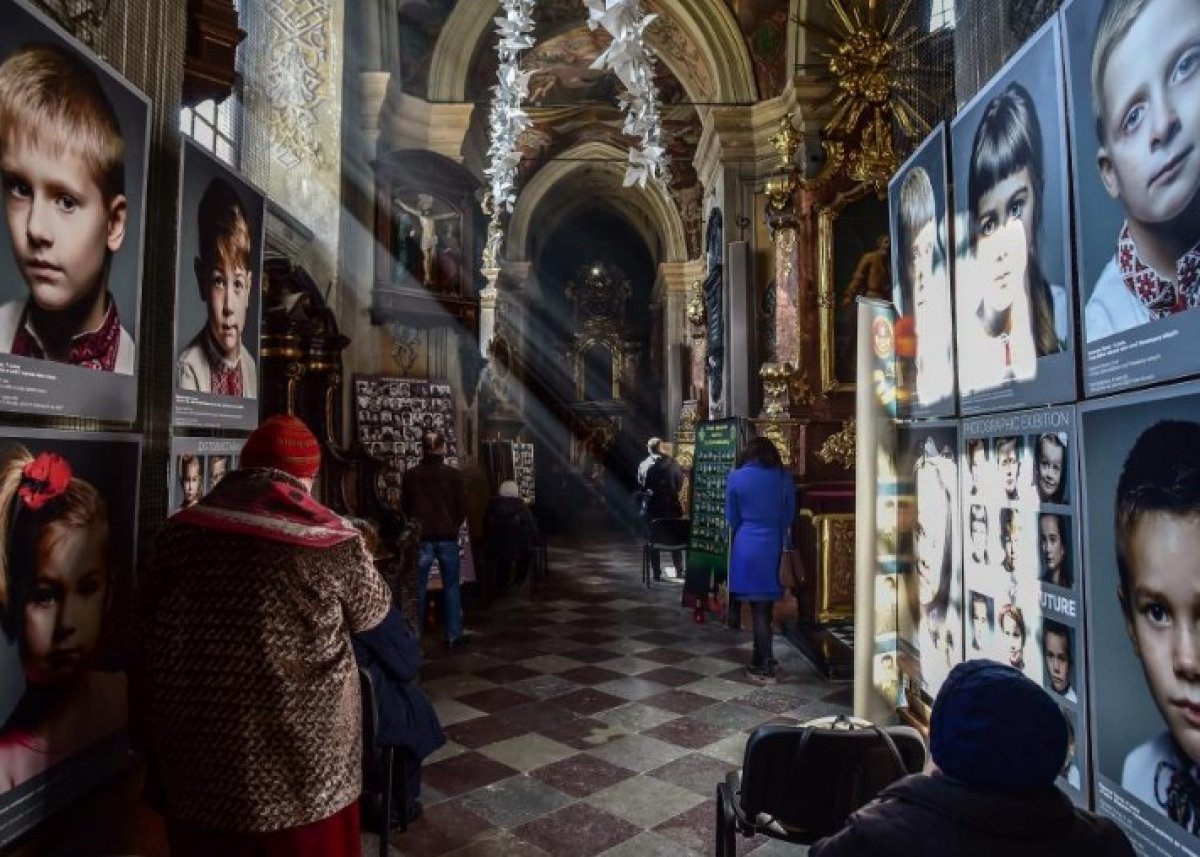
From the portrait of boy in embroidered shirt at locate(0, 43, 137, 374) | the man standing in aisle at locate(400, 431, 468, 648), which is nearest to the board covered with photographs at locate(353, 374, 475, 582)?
the man standing in aisle at locate(400, 431, 468, 648)

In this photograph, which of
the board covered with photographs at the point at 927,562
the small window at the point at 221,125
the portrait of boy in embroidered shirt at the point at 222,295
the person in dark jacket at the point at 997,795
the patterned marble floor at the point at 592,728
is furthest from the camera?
the small window at the point at 221,125

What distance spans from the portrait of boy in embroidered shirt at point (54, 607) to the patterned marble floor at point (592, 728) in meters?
1.45

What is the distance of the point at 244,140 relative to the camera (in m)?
5.60

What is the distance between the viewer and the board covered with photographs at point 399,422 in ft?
24.0

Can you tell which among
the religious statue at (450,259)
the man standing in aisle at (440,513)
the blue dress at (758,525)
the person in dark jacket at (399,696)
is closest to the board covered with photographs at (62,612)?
the person in dark jacket at (399,696)

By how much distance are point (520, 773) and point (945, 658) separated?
2076 mm

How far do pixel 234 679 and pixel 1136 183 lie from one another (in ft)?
7.35

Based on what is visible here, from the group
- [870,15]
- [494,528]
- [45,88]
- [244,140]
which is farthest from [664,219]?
[45,88]

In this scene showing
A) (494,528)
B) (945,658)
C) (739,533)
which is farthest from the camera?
(494,528)

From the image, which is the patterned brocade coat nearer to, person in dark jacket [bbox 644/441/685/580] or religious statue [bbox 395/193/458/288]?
religious statue [bbox 395/193/458/288]

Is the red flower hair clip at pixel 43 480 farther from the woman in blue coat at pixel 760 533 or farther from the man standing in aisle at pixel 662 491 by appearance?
the man standing in aisle at pixel 662 491

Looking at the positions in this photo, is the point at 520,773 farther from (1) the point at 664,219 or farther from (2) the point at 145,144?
(1) the point at 664,219

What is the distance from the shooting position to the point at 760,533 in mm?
5270

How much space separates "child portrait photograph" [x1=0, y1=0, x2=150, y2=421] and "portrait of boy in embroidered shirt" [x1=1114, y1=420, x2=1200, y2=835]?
7.84ft
